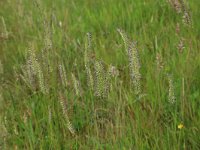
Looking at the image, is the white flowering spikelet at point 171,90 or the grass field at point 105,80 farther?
the grass field at point 105,80

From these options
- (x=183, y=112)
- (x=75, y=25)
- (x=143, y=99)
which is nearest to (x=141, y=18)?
(x=75, y=25)

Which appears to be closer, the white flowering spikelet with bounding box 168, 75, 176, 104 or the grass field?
the white flowering spikelet with bounding box 168, 75, 176, 104

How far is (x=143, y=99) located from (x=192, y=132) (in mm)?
372

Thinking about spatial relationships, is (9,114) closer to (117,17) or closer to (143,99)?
(143,99)

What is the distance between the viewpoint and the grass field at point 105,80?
1951 mm

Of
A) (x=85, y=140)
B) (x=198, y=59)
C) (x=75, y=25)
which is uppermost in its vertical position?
(x=75, y=25)

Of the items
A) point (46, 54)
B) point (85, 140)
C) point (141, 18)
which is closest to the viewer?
point (85, 140)

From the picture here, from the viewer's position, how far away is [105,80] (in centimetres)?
183

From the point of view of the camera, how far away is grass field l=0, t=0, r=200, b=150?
1.95 m

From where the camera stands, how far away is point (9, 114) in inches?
101

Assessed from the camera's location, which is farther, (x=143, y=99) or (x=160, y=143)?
(x=143, y=99)

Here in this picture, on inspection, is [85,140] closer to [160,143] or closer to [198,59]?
[160,143]

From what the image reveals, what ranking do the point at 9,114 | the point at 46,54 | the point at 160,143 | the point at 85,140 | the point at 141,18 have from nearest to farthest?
the point at 160,143 → the point at 85,140 → the point at 46,54 → the point at 9,114 → the point at 141,18

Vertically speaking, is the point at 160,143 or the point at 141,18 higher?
the point at 141,18
